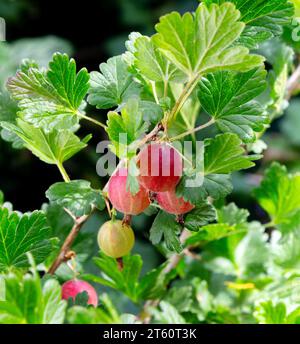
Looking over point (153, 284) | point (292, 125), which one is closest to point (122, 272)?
point (153, 284)

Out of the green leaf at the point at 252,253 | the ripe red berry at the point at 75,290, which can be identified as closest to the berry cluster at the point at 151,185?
the ripe red berry at the point at 75,290

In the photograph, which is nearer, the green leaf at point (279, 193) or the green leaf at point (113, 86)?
the green leaf at point (113, 86)

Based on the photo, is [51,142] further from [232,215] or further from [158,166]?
[232,215]

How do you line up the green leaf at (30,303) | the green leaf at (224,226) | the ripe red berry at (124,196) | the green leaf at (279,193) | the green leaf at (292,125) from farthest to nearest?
the green leaf at (292,125) < the green leaf at (279,193) < the green leaf at (224,226) < the ripe red berry at (124,196) < the green leaf at (30,303)

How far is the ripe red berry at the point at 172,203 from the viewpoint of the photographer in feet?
2.04

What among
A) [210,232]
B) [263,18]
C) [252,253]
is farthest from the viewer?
[252,253]

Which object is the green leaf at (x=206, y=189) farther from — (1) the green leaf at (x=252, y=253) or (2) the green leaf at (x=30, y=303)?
(1) the green leaf at (x=252, y=253)

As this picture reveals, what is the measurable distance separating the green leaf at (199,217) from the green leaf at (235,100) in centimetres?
8

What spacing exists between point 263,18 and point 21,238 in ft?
1.08

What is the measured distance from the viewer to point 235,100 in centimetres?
65

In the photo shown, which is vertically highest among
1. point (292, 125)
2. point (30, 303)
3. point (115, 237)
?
point (292, 125)

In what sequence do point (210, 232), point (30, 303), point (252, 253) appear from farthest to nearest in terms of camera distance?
point (252, 253) < point (210, 232) < point (30, 303)

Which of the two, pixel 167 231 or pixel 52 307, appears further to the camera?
pixel 167 231
